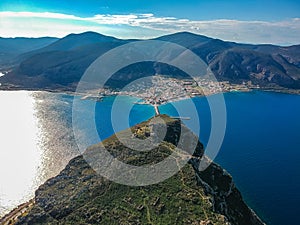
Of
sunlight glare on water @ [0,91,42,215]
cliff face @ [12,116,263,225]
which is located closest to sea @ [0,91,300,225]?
sunlight glare on water @ [0,91,42,215]

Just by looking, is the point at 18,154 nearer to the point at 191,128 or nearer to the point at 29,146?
the point at 29,146

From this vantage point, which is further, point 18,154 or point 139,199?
point 18,154

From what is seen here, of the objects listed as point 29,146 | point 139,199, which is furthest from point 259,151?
point 29,146

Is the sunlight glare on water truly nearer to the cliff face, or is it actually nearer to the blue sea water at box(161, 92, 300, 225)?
the cliff face

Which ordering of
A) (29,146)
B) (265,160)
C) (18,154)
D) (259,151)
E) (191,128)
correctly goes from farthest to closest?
(191,128) → (259,151) → (29,146) → (265,160) → (18,154)

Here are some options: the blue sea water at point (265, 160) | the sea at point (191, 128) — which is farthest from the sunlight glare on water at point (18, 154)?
the blue sea water at point (265, 160)

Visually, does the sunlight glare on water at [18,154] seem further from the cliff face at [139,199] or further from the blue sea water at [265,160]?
the blue sea water at [265,160]
